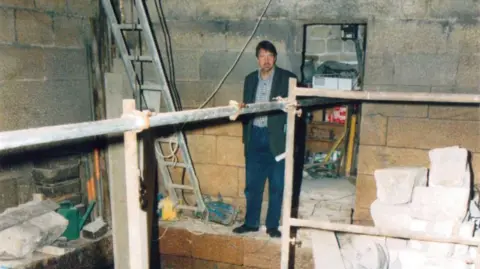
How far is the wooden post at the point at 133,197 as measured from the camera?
1.57 metres

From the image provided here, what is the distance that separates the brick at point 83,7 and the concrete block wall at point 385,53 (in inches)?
35.5

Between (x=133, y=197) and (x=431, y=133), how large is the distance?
11.2 feet

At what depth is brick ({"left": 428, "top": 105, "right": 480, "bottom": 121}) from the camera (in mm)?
3926

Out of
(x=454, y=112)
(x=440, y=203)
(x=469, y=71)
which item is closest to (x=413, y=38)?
(x=469, y=71)

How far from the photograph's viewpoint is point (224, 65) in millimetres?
4566

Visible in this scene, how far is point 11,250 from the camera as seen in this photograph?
372 centimetres

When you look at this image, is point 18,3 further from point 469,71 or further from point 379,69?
point 469,71

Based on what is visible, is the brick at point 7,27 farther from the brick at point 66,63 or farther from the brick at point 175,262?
the brick at point 175,262

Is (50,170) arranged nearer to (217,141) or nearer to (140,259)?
(217,141)

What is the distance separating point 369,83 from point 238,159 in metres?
1.66

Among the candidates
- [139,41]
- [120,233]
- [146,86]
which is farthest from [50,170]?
[120,233]

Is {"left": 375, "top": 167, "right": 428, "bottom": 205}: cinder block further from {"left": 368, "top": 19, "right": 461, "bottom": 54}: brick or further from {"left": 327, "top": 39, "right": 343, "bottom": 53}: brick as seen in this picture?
{"left": 327, "top": 39, "right": 343, "bottom": 53}: brick

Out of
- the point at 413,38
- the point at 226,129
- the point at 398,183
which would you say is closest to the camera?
the point at 398,183

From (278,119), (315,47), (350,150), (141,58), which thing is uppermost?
(315,47)
